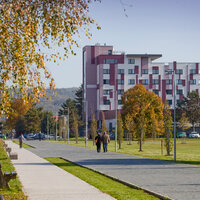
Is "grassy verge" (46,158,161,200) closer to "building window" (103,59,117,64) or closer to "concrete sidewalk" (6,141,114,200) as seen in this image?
"concrete sidewalk" (6,141,114,200)

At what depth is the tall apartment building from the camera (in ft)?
428

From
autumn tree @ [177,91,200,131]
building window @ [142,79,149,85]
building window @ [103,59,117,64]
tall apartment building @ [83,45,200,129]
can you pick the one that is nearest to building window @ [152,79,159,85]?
tall apartment building @ [83,45,200,129]

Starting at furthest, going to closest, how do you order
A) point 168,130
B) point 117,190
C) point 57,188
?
point 168,130, point 117,190, point 57,188

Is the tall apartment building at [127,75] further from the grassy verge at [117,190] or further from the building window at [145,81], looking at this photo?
the grassy verge at [117,190]

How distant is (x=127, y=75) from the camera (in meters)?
132

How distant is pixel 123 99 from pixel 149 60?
33292 millimetres

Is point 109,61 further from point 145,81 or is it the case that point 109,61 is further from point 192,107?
point 192,107

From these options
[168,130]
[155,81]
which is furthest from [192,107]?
[168,130]

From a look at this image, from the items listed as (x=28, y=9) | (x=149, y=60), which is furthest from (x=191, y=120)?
(x=28, y=9)

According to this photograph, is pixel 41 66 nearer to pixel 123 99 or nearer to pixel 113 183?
pixel 113 183

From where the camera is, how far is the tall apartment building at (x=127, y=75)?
130375mm

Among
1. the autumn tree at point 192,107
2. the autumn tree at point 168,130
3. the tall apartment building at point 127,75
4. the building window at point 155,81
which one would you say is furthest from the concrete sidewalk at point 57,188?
the building window at point 155,81

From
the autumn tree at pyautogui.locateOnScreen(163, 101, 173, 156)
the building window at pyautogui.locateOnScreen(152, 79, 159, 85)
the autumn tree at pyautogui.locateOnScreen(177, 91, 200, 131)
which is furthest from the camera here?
the building window at pyautogui.locateOnScreen(152, 79, 159, 85)

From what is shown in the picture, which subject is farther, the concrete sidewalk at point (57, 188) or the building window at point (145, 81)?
the building window at point (145, 81)
